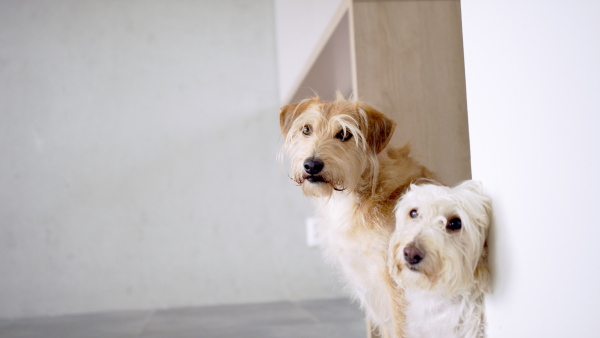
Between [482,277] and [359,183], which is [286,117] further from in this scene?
[482,277]

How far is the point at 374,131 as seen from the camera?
1.34m

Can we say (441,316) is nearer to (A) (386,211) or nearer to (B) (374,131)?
(A) (386,211)

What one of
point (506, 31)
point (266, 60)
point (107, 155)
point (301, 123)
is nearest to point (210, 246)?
point (107, 155)

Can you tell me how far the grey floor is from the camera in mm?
2264

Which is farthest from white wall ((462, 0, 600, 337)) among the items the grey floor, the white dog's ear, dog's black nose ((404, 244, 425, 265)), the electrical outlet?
the electrical outlet

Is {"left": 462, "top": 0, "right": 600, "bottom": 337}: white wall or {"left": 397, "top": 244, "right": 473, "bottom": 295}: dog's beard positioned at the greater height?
{"left": 462, "top": 0, "right": 600, "bottom": 337}: white wall

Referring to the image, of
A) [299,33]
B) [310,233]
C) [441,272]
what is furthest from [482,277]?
[310,233]

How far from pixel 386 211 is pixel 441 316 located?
326mm

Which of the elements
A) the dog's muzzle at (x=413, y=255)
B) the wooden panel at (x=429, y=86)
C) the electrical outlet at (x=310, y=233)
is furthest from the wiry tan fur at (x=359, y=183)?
the electrical outlet at (x=310, y=233)

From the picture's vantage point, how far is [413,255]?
0.91 meters

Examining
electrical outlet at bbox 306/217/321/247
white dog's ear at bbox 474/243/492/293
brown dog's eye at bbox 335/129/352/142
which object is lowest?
electrical outlet at bbox 306/217/321/247

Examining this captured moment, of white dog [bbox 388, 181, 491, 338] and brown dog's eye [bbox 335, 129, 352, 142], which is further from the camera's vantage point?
brown dog's eye [bbox 335, 129, 352, 142]

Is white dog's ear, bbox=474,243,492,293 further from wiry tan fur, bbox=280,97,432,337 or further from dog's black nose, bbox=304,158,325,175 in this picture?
dog's black nose, bbox=304,158,325,175

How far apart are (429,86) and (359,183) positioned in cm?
46
